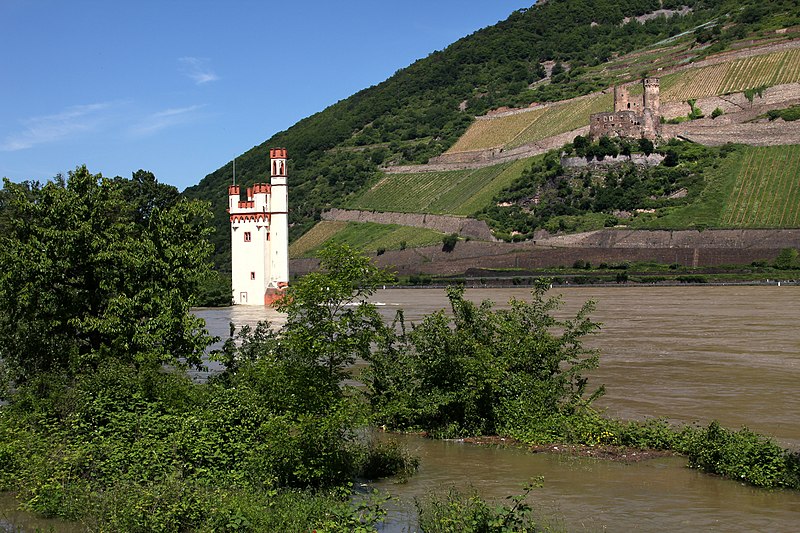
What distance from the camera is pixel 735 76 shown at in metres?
124

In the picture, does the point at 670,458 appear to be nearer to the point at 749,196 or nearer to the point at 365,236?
the point at 749,196

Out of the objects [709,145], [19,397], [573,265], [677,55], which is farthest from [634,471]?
[677,55]

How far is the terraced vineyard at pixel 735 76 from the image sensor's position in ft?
390

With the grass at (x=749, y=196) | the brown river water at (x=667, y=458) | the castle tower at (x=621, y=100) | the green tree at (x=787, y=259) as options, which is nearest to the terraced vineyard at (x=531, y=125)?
the castle tower at (x=621, y=100)

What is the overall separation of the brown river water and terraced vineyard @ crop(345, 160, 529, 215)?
7328cm

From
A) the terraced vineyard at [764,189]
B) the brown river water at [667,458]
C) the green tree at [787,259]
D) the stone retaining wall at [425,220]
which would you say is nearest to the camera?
the brown river water at [667,458]

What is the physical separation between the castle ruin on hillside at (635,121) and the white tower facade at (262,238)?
5656 centimetres

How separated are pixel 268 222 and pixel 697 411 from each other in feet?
152

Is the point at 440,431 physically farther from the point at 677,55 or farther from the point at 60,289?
the point at 677,55

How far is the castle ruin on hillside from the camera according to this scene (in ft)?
360

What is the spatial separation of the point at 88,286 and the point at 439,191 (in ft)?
368

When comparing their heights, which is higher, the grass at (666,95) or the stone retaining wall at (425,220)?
the grass at (666,95)

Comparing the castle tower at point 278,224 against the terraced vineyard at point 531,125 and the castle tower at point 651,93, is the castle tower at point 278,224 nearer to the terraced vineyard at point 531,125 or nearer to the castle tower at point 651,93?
the castle tower at point 651,93

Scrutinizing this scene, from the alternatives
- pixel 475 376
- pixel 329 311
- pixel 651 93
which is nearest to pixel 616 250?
pixel 651 93
